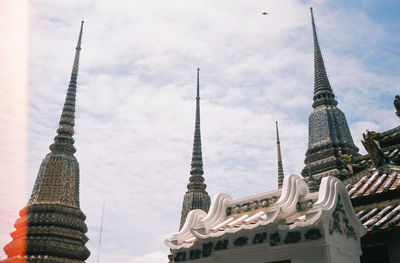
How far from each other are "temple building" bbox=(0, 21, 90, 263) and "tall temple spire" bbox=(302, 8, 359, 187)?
16842 mm

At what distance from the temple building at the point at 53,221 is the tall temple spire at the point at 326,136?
16842mm

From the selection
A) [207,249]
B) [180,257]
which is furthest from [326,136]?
[207,249]

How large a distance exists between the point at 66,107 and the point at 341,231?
27312mm

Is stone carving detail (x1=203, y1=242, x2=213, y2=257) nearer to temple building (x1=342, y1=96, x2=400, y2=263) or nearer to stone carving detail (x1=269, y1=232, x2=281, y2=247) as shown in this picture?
stone carving detail (x1=269, y1=232, x2=281, y2=247)

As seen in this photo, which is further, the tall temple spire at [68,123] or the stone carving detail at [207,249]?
the tall temple spire at [68,123]

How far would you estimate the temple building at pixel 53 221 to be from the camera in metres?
25.4

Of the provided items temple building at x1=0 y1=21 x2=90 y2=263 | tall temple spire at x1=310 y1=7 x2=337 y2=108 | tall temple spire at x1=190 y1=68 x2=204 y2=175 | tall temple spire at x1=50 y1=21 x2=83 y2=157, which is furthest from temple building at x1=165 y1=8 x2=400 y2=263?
tall temple spire at x1=190 y1=68 x2=204 y2=175

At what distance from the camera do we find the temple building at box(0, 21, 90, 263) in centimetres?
2541

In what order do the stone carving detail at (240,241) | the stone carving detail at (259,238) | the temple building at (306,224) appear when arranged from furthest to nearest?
1. the stone carving detail at (240,241)
2. the stone carving detail at (259,238)
3. the temple building at (306,224)

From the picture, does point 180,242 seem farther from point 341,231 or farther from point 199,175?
point 199,175

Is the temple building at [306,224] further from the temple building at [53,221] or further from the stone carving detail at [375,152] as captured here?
the temple building at [53,221]

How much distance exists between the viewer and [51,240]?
2556cm

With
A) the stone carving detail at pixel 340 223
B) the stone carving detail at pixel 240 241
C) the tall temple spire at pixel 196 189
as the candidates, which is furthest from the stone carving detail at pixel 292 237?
the tall temple spire at pixel 196 189

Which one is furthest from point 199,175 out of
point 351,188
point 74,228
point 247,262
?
point 247,262
